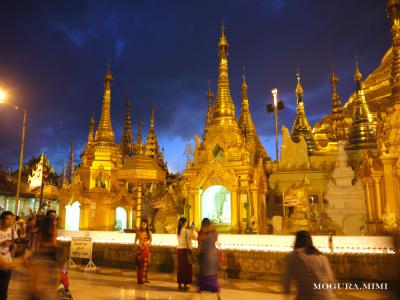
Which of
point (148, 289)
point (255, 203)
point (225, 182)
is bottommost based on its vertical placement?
point (148, 289)

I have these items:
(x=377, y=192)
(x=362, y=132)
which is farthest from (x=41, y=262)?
(x=362, y=132)

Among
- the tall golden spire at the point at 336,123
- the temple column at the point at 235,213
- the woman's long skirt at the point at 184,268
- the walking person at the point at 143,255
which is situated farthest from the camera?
the tall golden spire at the point at 336,123

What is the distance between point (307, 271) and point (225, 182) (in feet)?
44.3

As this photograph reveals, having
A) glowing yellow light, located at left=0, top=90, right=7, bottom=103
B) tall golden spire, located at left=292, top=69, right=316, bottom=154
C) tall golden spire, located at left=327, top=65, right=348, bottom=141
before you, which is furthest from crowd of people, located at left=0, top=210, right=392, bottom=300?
tall golden spire, located at left=327, top=65, right=348, bottom=141

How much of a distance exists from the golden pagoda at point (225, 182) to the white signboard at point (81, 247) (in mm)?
6201

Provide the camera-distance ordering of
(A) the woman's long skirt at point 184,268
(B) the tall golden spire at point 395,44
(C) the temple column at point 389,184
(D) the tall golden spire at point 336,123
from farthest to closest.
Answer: (D) the tall golden spire at point 336,123 < (B) the tall golden spire at point 395,44 < (C) the temple column at point 389,184 < (A) the woman's long skirt at point 184,268

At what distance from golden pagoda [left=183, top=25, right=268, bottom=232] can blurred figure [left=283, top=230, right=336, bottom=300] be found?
11984 mm

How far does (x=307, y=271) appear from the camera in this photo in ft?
13.4

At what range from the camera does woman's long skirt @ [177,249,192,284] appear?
9.38 meters

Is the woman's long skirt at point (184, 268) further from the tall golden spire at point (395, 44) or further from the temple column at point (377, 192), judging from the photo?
the tall golden spire at point (395, 44)

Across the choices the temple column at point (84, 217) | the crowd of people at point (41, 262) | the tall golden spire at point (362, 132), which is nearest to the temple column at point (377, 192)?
the tall golden spire at point (362, 132)

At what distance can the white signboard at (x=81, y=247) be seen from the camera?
12750 mm

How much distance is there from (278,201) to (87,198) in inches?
483

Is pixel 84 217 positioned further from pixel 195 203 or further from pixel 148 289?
pixel 148 289
